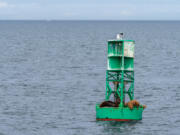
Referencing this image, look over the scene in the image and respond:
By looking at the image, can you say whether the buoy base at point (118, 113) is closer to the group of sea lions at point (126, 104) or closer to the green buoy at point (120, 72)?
the green buoy at point (120, 72)

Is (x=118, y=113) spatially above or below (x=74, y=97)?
above

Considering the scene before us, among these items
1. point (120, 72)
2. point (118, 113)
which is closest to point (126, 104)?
point (118, 113)

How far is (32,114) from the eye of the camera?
56.5m

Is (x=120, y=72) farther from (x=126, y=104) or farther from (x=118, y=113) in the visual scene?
(x=118, y=113)

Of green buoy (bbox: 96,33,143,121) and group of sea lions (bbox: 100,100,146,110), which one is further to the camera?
green buoy (bbox: 96,33,143,121)

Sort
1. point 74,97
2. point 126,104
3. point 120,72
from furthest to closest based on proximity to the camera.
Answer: point 74,97
point 120,72
point 126,104

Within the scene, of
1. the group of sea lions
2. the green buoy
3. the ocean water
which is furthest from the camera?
the green buoy

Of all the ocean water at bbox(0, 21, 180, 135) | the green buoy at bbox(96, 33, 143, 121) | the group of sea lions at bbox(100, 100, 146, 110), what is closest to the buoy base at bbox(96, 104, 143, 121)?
the green buoy at bbox(96, 33, 143, 121)

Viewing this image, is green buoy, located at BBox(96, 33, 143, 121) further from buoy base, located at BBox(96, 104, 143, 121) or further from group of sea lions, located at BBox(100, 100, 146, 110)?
group of sea lions, located at BBox(100, 100, 146, 110)

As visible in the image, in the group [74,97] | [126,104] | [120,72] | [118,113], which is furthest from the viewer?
[74,97]

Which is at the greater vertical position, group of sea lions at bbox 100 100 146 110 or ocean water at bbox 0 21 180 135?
group of sea lions at bbox 100 100 146 110

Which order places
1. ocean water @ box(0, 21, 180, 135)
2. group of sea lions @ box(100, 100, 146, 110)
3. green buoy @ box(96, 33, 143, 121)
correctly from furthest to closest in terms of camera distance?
green buoy @ box(96, 33, 143, 121)
group of sea lions @ box(100, 100, 146, 110)
ocean water @ box(0, 21, 180, 135)

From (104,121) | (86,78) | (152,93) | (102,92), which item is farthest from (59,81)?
(104,121)

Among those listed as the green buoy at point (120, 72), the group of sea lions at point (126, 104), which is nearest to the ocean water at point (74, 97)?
the green buoy at point (120, 72)
